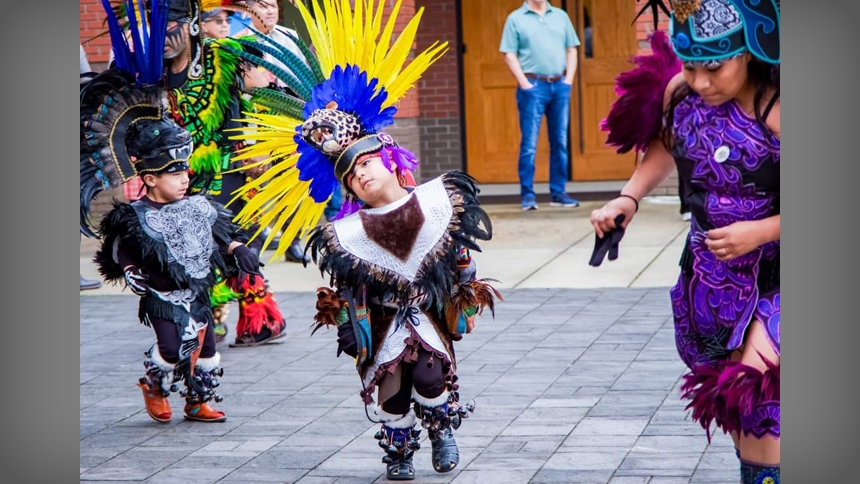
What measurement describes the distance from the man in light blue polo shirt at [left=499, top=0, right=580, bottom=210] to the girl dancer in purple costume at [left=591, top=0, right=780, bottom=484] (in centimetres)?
837

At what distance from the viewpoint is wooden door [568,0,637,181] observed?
1384 centimetres

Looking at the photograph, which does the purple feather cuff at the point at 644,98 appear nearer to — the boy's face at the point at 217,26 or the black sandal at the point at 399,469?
the black sandal at the point at 399,469

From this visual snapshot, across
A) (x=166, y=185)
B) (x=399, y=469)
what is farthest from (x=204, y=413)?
(x=399, y=469)

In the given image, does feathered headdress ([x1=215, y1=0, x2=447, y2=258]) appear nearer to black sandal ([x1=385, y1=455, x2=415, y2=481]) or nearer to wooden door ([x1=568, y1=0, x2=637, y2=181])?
black sandal ([x1=385, y1=455, x2=415, y2=481])

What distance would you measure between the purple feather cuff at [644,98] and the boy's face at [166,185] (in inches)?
94.4

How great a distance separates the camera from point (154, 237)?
5734 millimetres

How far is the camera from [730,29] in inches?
143

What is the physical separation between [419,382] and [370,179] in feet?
2.68

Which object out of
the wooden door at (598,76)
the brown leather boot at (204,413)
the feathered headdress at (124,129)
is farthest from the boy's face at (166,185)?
the wooden door at (598,76)

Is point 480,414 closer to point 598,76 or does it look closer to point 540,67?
point 540,67

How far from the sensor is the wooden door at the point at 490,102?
46.5 feet

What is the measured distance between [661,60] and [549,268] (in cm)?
590
